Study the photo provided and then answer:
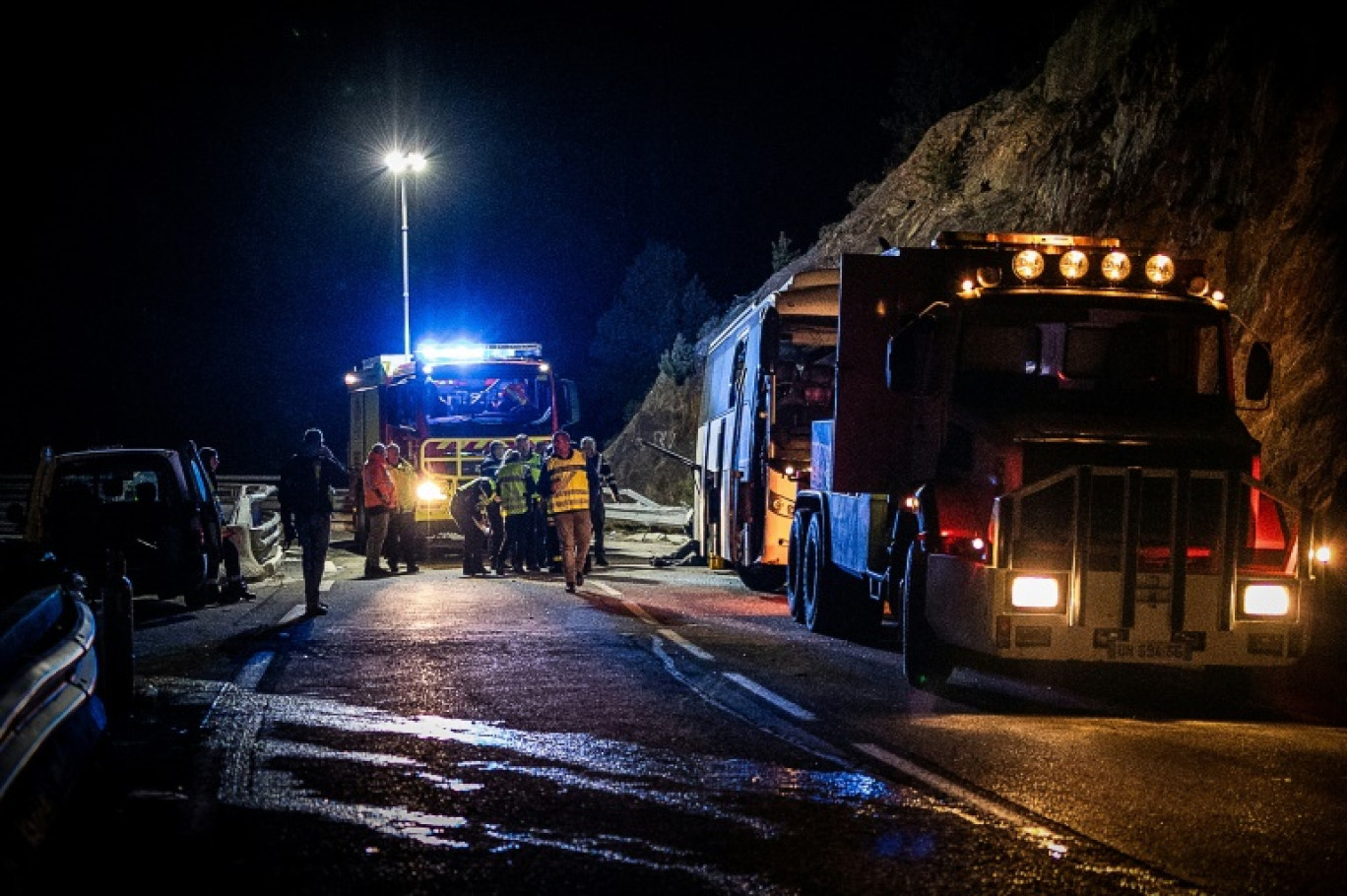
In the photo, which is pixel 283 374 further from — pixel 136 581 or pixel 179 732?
pixel 179 732

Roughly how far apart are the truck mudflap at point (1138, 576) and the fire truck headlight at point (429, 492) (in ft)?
50.2

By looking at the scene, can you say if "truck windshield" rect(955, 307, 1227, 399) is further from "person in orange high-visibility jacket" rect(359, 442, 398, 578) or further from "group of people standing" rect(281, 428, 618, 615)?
"person in orange high-visibility jacket" rect(359, 442, 398, 578)

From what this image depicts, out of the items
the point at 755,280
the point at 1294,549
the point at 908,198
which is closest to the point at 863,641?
the point at 1294,549

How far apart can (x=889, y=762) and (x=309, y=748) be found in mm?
2836

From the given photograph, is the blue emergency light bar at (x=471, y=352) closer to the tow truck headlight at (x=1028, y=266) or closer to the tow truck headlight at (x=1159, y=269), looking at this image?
the tow truck headlight at (x=1028, y=266)

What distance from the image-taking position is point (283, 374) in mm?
86125

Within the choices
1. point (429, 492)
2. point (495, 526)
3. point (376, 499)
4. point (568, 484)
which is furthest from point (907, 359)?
point (429, 492)

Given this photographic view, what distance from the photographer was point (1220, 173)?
20531 millimetres

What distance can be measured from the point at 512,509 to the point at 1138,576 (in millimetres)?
11923

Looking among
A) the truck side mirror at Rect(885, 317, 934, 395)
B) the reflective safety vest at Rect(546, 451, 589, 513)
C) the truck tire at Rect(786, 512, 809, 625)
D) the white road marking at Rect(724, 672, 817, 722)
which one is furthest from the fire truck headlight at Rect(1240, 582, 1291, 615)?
the reflective safety vest at Rect(546, 451, 589, 513)

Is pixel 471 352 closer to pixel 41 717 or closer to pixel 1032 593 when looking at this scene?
pixel 1032 593

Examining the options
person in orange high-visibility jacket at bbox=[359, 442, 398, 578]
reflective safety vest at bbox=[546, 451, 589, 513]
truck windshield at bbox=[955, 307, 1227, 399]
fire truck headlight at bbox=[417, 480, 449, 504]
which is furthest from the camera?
fire truck headlight at bbox=[417, 480, 449, 504]

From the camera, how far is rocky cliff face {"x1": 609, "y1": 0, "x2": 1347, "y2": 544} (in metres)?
16.6

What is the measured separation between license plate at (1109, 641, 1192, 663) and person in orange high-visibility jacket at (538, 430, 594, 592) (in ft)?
28.0
